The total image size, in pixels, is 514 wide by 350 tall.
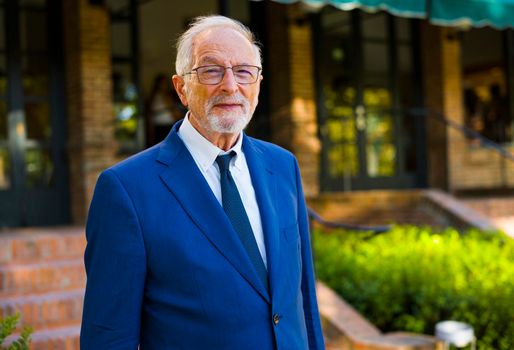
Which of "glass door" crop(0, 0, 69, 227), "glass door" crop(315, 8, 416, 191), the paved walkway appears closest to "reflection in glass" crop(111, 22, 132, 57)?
"glass door" crop(0, 0, 69, 227)

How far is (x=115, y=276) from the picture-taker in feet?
6.36

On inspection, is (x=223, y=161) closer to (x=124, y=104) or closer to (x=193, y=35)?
(x=193, y=35)

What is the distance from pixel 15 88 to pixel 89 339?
22.9 feet

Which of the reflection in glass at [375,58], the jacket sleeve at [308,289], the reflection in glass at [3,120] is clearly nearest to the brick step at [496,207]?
the reflection in glass at [375,58]

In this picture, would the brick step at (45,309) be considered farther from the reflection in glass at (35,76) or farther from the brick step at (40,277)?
the reflection in glass at (35,76)

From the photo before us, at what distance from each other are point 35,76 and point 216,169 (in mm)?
7040

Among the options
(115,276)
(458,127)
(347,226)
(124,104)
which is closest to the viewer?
(115,276)

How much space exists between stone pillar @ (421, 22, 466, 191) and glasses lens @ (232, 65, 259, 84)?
31.5 feet

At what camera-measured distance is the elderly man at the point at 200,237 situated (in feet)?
6.37

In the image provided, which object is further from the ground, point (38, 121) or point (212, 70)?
point (38, 121)

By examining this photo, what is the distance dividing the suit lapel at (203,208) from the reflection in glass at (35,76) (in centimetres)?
692

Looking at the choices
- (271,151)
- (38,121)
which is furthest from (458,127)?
(271,151)

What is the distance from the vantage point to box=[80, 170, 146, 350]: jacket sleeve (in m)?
1.93

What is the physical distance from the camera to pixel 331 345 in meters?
5.25
